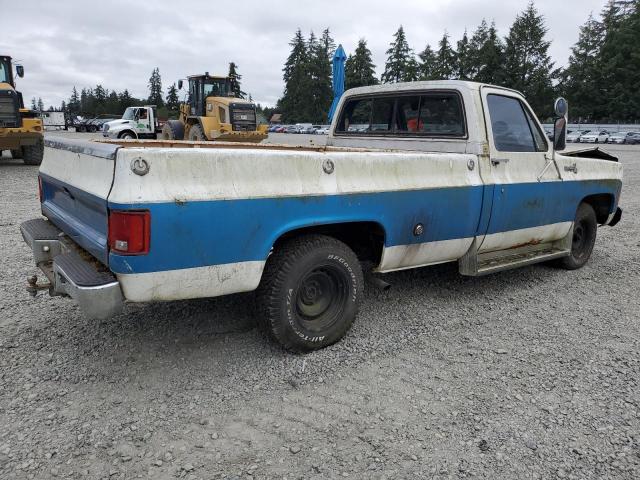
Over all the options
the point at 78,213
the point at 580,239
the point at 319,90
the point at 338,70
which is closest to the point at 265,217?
the point at 78,213

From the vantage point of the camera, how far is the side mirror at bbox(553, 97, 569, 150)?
4852 millimetres

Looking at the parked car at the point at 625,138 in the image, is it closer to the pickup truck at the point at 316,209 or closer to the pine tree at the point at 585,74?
the pine tree at the point at 585,74

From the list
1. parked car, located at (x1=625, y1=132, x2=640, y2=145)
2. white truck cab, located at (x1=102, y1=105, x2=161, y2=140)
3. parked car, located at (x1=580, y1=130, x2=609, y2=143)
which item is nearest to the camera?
white truck cab, located at (x1=102, y1=105, x2=161, y2=140)

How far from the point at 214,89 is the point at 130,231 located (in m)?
19.6

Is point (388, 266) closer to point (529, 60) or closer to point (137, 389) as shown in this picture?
point (137, 389)

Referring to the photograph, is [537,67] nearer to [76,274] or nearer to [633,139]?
[633,139]

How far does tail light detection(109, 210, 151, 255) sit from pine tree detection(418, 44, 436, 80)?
8034 cm

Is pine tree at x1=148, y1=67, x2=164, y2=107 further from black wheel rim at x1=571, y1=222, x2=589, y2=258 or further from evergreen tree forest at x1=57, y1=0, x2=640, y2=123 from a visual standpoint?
black wheel rim at x1=571, y1=222, x2=589, y2=258

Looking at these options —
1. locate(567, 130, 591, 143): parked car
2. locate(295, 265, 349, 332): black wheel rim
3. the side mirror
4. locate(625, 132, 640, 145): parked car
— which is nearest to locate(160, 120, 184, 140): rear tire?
the side mirror

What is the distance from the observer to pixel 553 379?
3428 millimetres

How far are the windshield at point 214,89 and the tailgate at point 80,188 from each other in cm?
1768

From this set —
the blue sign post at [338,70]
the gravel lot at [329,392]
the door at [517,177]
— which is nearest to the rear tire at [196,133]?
the blue sign post at [338,70]

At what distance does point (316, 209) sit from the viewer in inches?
133

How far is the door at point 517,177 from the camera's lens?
4543 mm
